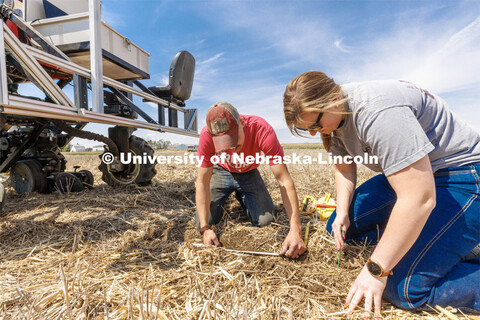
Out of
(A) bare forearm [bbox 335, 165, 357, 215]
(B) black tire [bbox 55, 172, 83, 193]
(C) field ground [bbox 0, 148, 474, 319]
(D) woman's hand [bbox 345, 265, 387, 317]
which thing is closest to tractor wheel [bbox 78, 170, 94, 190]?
(B) black tire [bbox 55, 172, 83, 193]

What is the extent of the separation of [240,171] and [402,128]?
1.98 metres

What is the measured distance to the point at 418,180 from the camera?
4.25 ft

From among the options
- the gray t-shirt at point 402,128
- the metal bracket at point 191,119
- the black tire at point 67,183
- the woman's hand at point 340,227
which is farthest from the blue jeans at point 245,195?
the black tire at point 67,183

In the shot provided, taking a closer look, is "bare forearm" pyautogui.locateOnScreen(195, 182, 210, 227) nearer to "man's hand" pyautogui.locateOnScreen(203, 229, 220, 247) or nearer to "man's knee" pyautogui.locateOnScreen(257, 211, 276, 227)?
"man's hand" pyautogui.locateOnScreen(203, 229, 220, 247)

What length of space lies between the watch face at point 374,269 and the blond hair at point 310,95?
2.80 ft

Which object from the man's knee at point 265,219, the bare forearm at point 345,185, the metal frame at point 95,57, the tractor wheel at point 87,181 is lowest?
the man's knee at point 265,219

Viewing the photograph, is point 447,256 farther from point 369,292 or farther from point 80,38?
point 80,38

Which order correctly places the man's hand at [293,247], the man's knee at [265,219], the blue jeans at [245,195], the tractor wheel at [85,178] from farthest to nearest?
the tractor wheel at [85,178] → the blue jeans at [245,195] → the man's knee at [265,219] → the man's hand at [293,247]

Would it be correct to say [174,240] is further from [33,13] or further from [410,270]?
[33,13]

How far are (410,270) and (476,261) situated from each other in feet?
1.67

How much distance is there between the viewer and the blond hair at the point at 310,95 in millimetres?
1533

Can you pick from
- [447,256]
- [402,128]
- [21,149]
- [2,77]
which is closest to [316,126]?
[402,128]

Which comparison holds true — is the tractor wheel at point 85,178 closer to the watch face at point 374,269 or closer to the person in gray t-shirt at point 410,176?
the person in gray t-shirt at point 410,176

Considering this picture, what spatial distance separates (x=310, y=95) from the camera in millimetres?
→ 1532
